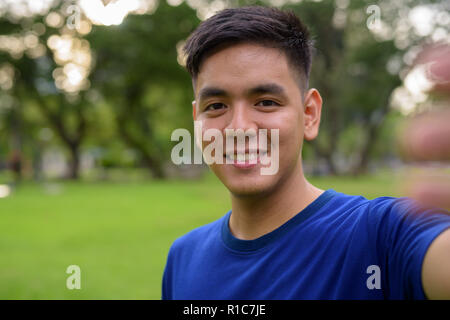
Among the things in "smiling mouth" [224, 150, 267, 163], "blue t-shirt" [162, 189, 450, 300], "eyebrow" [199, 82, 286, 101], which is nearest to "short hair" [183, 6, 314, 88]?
"eyebrow" [199, 82, 286, 101]

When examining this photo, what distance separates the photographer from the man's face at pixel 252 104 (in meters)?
1.46

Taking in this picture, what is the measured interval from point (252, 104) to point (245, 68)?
0.45ft

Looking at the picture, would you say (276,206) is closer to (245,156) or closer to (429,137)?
(245,156)

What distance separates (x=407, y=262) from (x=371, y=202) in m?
Result: 0.30

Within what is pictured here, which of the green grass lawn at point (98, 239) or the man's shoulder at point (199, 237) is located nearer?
the man's shoulder at point (199, 237)

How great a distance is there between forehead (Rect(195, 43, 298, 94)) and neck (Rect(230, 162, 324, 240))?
390 millimetres

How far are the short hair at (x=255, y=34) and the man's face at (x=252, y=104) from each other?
0.12 feet

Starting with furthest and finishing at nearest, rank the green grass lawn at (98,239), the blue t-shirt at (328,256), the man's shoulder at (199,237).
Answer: the green grass lawn at (98,239) < the man's shoulder at (199,237) < the blue t-shirt at (328,256)

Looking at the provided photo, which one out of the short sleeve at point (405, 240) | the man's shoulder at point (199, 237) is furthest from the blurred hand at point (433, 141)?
the man's shoulder at point (199, 237)

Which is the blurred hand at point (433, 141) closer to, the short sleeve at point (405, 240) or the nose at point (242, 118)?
the short sleeve at point (405, 240)

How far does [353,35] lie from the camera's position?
50.2 feet

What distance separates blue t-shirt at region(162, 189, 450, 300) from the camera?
3.60 ft
